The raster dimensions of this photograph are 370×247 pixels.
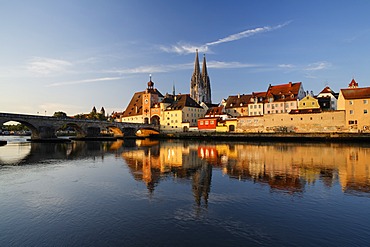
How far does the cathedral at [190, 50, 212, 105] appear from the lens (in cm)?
11600

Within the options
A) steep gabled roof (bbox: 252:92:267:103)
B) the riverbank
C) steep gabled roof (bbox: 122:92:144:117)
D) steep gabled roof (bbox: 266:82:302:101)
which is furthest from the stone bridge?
steep gabled roof (bbox: 266:82:302:101)

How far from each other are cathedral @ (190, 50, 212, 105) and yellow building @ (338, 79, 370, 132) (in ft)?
231

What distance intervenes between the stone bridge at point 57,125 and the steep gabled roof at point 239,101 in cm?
2466

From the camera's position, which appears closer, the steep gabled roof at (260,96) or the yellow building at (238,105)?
the steep gabled roof at (260,96)

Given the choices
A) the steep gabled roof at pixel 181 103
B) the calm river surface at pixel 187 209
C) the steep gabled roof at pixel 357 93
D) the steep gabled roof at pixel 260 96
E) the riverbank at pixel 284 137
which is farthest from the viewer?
the steep gabled roof at pixel 181 103

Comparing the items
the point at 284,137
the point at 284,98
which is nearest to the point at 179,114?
the point at 284,98

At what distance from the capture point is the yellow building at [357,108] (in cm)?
4759

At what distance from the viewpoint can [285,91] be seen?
217ft

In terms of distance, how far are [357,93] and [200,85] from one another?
72.9m

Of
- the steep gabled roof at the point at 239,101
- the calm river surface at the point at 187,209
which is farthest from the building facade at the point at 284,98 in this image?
the calm river surface at the point at 187,209

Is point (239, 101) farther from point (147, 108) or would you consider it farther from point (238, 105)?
point (147, 108)

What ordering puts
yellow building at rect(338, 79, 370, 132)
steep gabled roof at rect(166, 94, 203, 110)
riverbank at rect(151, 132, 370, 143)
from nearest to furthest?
riverbank at rect(151, 132, 370, 143) → yellow building at rect(338, 79, 370, 132) → steep gabled roof at rect(166, 94, 203, 110)

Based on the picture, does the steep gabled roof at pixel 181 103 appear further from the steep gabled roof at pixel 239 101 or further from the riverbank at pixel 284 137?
the riverbank at pixel 284 137

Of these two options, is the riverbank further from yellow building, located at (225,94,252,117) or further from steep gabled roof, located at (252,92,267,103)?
steep gabled roof, located at (252,92,267,103)
